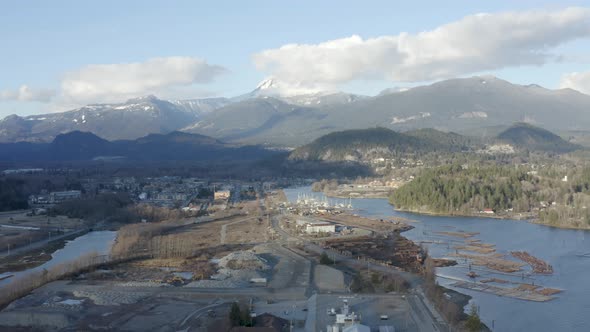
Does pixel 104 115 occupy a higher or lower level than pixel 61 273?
higher

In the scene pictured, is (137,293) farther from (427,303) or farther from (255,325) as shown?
(427,303)

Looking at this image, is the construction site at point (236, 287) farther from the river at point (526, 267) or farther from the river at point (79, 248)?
the river at point (526, 267)

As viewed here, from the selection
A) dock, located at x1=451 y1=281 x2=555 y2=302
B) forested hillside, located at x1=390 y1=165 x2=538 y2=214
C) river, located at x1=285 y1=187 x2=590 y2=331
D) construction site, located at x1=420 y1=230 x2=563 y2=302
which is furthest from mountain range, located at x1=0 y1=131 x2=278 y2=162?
dock, located at x1=451 y1=281 x2=555 y2=302

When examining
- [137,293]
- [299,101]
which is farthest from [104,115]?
[137,293]

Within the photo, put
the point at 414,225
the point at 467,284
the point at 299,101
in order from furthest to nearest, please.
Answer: the point at 299,101 < the point at 414,225 < the point at 467,284

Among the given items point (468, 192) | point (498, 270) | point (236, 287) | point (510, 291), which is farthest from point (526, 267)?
point (468, 192)

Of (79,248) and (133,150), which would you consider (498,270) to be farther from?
(133,150)
